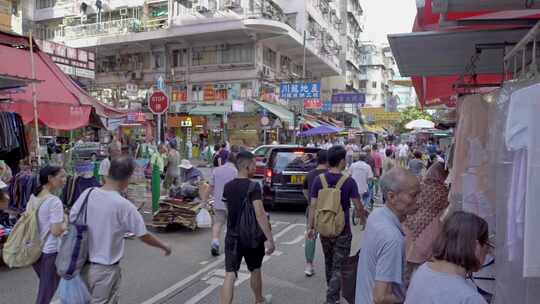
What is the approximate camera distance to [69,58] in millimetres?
14695

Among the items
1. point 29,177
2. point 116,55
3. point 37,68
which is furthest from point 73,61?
point 116,55

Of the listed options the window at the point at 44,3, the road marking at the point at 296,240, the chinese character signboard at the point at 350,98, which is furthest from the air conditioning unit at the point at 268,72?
the road marking at the point at 296,240

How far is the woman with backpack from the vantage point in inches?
158

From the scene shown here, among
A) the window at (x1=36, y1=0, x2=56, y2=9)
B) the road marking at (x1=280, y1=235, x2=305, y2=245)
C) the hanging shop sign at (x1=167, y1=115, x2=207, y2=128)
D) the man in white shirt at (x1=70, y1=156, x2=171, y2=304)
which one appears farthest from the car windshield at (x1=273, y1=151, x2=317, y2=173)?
the window at (x1=36, y1=0, x2=56, y2=9)

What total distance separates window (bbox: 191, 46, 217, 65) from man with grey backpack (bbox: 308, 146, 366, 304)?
28.0 m

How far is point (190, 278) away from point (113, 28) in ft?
105

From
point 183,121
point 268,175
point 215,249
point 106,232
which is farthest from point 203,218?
point 183,121

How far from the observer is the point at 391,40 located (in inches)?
166

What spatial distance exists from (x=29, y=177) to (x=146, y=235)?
505 centimetres

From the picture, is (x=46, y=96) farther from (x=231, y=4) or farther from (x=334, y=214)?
(x=231, y=4)

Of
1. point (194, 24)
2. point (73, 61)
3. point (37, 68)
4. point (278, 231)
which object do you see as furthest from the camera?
point (194, 24)

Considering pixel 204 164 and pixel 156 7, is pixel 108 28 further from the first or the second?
pixel 204 164

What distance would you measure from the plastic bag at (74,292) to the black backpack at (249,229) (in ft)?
5.69

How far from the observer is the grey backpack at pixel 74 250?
3234 mm
